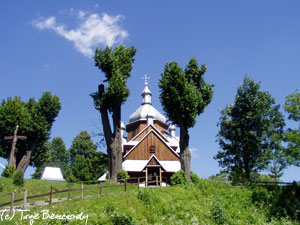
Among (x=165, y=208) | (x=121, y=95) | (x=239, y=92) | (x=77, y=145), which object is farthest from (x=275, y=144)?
(x=77, y=145)

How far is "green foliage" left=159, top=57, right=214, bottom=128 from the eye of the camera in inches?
832

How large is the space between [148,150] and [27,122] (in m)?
15.1

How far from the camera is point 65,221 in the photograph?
1048cm

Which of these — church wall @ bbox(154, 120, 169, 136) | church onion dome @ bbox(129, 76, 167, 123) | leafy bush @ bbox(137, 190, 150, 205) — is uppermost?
church onion dome @ bbox(129, 76, 167, 123)

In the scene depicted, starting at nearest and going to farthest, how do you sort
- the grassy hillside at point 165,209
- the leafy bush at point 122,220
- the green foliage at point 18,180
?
the leafy bush at point 122,220
the grassy hillside at point 165,209
the green foliage at point 18,180

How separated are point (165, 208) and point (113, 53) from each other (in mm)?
16560

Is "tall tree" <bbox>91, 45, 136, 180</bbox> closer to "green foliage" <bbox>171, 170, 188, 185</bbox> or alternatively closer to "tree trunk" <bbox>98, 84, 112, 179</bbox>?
"tree trunk" <bbox>98, 84, 112, 179</bbox>

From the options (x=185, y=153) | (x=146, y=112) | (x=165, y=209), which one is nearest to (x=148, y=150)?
(x=146, y=112)

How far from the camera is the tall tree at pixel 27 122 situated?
3280 cm

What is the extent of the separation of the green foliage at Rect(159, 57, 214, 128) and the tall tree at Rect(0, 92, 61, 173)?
1844 centimetres

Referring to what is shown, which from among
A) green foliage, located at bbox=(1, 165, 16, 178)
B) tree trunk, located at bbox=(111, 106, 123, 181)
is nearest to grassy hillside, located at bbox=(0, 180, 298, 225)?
tree trunk, located at bbox=(111, 106, 123, 181)

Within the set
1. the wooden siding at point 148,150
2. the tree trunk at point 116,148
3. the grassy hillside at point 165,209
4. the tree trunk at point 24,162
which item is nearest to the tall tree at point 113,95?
the tree trunk at point 116,148

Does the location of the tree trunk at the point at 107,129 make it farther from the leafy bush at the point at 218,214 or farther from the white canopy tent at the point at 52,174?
the white canopy tent at the point at 52,174

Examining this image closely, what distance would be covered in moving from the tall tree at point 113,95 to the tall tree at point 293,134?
1393 centimetres
